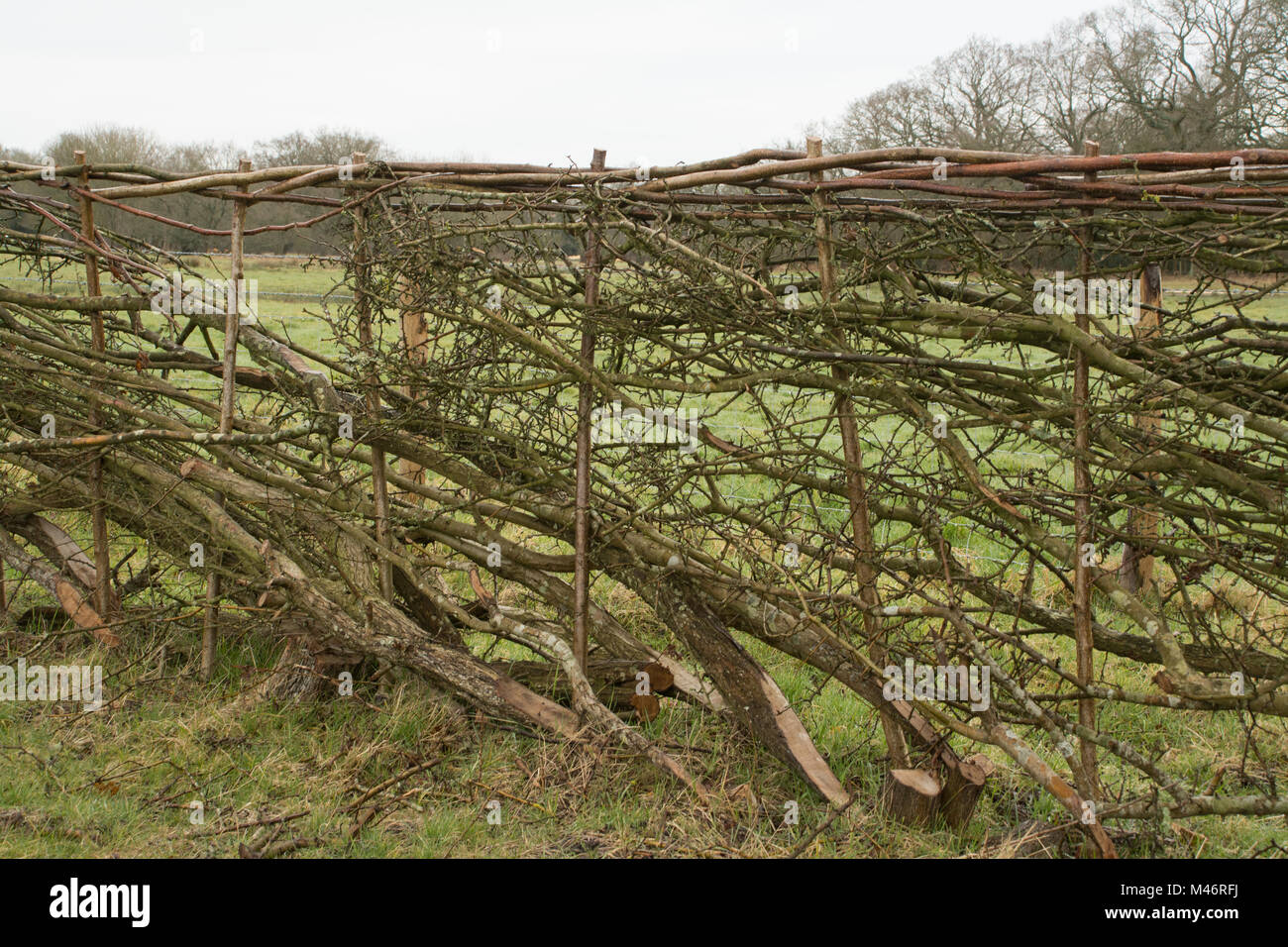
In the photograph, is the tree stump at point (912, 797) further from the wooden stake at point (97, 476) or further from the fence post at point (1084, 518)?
the wooden stake at point (97, 476)

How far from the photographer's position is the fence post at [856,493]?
3.81 metres

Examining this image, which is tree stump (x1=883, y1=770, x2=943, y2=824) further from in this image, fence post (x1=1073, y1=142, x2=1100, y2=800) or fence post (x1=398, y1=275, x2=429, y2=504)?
fence post (x1=398, y1=275, x2=429, y2=504)

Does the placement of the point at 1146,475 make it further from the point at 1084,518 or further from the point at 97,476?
the point at 97,476

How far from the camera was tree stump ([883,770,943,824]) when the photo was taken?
3.71m

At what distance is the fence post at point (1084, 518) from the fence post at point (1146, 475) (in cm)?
17

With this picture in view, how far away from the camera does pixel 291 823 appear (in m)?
Result: 3.75

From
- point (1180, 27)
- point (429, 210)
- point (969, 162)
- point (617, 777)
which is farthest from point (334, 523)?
point (1180, 27)

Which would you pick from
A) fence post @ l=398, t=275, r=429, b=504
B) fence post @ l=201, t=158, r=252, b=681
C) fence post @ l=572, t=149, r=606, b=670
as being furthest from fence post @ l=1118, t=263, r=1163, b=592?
fence post @ l=201, t=158, r=252, b=681

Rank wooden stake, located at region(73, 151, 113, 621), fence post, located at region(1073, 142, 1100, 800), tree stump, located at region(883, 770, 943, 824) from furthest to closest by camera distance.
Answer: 1. wooden stake, located at region(73, 151, 113, 621)
2. tree stump, located at region(883, 770, 943, 824)
3. fence post, located at region(1073, 142, 1100, 800)

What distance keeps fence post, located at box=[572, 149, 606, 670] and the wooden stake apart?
101 inches

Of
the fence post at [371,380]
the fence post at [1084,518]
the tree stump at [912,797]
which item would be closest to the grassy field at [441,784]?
the tree stump at [912,797]

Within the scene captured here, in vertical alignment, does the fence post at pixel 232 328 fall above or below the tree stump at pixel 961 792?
above

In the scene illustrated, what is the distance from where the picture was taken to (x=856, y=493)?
156 inches
